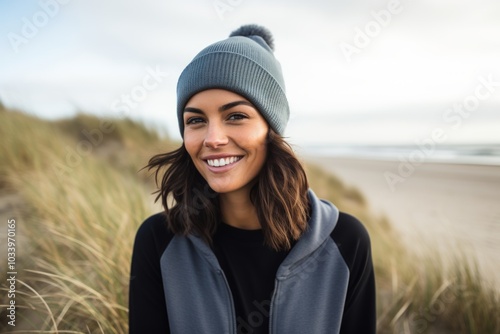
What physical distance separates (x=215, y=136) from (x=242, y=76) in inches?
14.3

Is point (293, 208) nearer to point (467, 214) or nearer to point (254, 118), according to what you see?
point (254, 118)

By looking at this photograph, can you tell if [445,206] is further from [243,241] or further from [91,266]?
[91,266]

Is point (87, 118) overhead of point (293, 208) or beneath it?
overhead

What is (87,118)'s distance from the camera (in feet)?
26.2

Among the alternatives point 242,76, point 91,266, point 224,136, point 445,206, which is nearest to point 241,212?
point 224,136

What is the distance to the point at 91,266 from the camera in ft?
8.77

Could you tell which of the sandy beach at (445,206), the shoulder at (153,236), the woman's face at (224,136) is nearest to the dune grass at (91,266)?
the sandy beach at (445,206)

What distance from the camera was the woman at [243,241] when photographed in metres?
1.83

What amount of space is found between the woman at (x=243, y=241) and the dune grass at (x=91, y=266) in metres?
0.55

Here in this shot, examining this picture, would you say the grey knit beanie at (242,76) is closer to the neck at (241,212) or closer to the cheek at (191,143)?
the cheek at (191,143)

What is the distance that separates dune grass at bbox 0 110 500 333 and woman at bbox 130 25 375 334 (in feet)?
1.79

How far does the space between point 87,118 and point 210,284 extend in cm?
720

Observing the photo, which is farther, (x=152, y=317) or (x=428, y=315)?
(x=428, y=315)

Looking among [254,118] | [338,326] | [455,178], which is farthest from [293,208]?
[455,178]
